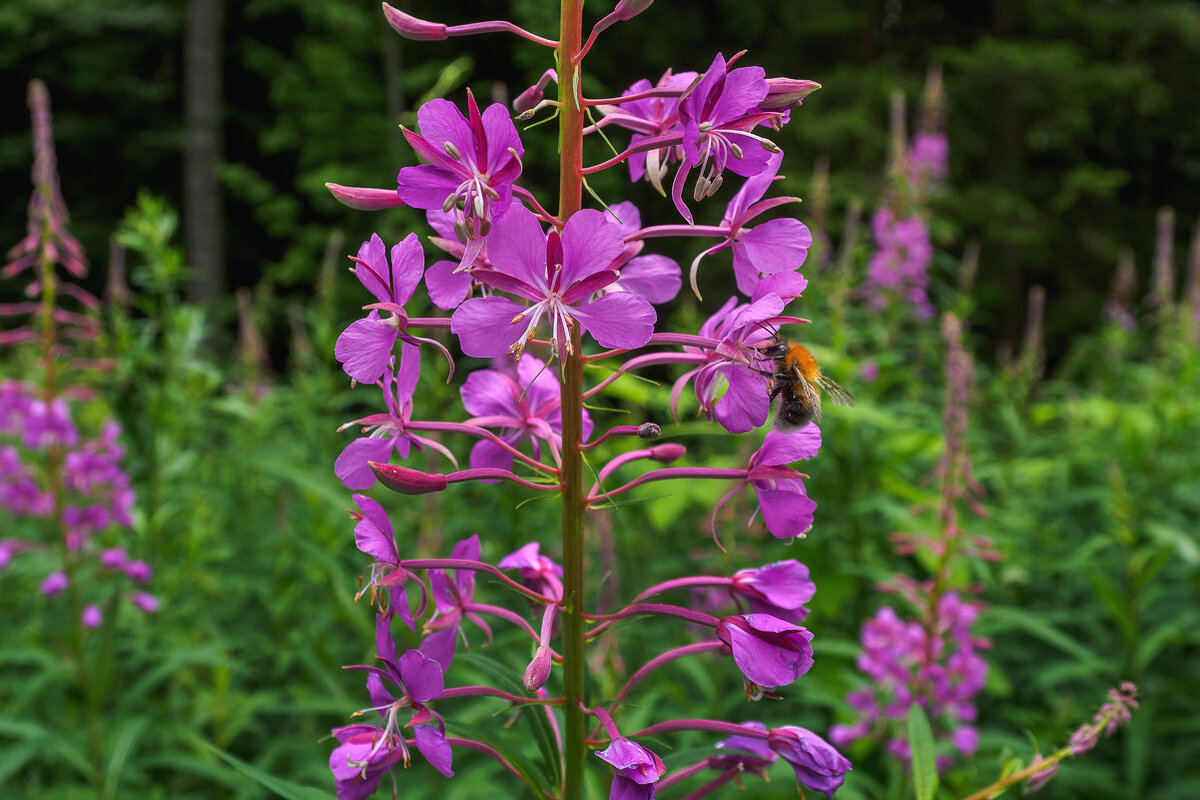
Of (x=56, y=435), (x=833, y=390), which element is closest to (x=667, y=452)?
(x=833, y=390)

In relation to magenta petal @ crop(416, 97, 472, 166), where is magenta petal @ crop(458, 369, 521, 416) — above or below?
below

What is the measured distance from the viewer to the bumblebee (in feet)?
5.58

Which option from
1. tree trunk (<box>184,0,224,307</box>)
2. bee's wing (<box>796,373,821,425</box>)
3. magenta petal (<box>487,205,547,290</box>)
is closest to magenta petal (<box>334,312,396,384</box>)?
magenta petal (<box>487,205,547,290</box>)

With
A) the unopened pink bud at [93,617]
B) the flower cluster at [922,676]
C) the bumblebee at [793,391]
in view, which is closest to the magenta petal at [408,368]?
the bumblebee at [793,391]

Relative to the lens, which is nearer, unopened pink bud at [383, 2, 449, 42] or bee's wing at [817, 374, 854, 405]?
unopened pink bud at [383, 2, 449, 42]

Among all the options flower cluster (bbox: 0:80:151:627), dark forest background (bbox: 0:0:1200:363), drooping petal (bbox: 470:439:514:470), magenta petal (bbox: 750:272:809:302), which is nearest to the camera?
magenta petal (bbox: 750:272:809:302)

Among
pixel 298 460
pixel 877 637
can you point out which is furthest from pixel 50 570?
pixel 877 637

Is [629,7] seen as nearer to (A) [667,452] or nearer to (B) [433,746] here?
(A) [667,452]

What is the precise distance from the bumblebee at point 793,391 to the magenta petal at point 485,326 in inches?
22.9

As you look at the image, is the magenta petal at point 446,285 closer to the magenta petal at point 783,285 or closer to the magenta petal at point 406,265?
the magenta petal at point 406,265

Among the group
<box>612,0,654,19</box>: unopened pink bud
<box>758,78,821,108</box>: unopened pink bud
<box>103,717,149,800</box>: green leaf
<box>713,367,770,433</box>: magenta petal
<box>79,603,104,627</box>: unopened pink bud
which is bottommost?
<box>79,603,104,627</box>: unopened pink bud

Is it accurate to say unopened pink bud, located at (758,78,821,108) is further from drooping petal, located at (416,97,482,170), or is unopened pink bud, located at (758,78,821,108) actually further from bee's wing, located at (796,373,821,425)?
bee's wing, located at (796,373,821,425)

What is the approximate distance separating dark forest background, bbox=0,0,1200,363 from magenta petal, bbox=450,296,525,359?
9551mm

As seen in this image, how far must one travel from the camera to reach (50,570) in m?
3.79
